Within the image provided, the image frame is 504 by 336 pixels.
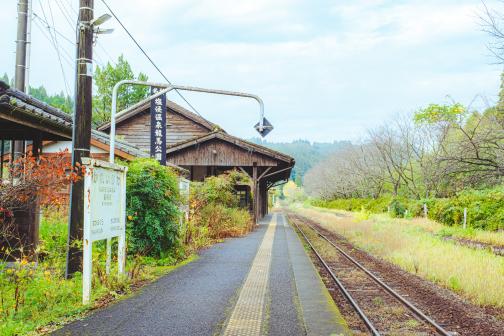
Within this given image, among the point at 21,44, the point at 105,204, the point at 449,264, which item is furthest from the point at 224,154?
the point at 105,204

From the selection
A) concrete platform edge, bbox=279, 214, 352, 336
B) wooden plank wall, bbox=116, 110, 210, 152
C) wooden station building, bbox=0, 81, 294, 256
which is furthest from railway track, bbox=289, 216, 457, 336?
wooden plank wall, bbox=116, 110, 210, 152

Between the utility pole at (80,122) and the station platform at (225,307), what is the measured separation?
1.28m

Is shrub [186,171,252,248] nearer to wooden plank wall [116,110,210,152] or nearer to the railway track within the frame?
the railway track

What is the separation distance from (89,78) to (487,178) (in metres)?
14.2

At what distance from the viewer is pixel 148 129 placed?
29078 mm

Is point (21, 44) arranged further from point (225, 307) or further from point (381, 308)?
point (381, 308)

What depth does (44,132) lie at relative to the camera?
366 inches

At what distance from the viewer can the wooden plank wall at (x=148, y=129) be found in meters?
29.1

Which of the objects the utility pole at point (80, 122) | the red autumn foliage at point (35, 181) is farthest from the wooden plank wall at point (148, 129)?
the red autumn foliage at point (35, 181)

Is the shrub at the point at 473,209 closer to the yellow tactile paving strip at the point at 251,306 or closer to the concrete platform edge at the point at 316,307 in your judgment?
the concrete platform edge at the point at 316,307

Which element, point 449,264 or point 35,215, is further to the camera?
point 449,264

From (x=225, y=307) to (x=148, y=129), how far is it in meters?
23.9

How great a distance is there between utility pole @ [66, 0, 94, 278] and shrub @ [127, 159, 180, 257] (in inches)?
88.7

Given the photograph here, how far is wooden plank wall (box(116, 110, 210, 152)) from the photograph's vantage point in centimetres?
2911
